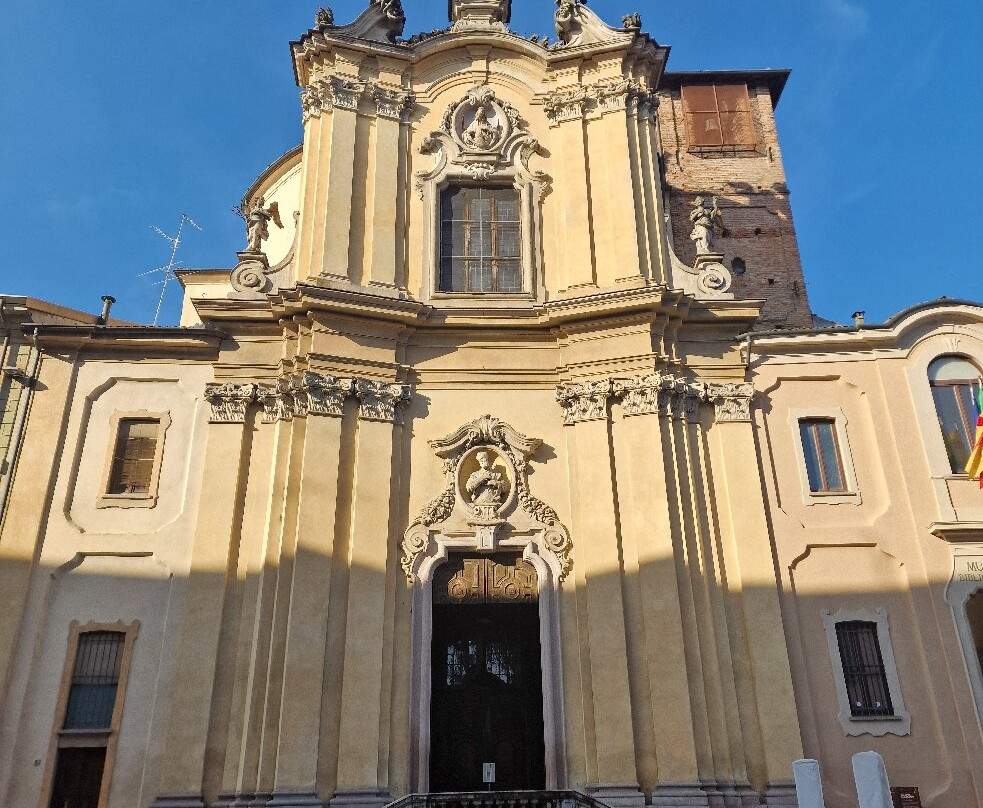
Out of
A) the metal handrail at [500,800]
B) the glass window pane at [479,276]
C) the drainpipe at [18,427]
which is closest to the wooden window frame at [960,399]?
the glass window pane at [479,276]

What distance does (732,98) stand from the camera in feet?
75.8

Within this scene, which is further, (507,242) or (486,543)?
(507,242)

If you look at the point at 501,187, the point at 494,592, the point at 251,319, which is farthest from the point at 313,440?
the point at 501,187

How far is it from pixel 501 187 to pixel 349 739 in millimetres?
10118

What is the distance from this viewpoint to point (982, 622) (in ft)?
48.4

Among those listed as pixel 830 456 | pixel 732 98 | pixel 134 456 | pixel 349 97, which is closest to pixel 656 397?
pixel 830 456

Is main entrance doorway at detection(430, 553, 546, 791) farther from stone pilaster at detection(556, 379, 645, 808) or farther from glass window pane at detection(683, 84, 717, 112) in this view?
glass window pane at detection(683, 84, 717, 112)

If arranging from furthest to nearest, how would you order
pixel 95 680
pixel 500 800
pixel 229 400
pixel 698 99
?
pixel 698 99 < pixel 229 400 < pixel 95 680 < pixel 500 800

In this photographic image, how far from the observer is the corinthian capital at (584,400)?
48.1 ft

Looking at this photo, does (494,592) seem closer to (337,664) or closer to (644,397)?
(337,664)

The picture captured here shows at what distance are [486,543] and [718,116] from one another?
46.7ft

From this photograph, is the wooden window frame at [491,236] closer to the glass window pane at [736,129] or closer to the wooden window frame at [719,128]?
the wooden window frame at [719,128]

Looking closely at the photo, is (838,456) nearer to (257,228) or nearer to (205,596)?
(205,596)

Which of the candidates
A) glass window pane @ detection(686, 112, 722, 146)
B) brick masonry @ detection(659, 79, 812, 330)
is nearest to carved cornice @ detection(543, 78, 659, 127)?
brick masonry @ detection(659, 79, 812, 330)
